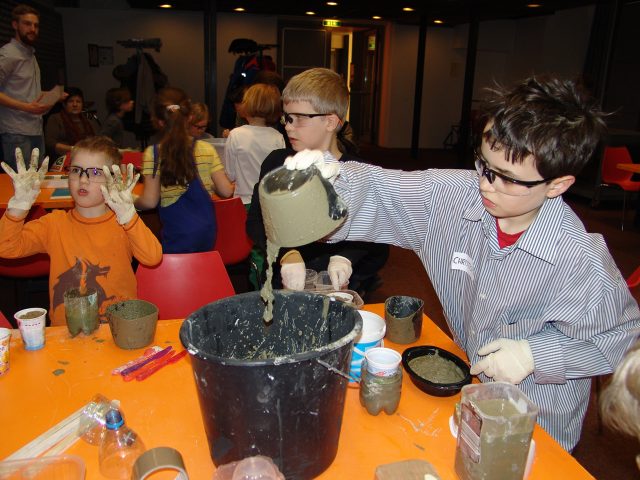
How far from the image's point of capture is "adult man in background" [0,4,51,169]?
4.36 meters

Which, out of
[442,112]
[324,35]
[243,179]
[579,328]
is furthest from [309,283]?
[442,112]

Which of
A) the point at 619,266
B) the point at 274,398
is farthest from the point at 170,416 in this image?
the point at 619,266

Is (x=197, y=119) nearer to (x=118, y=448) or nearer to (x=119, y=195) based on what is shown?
(x=119, y=195)

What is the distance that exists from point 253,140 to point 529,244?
2379mm

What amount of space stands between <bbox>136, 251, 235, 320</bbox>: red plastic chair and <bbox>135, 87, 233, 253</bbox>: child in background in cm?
81

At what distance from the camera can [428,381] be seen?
4.29 feet

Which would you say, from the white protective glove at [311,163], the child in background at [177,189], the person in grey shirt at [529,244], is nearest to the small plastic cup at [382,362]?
the person in grey shirt at [529,244]

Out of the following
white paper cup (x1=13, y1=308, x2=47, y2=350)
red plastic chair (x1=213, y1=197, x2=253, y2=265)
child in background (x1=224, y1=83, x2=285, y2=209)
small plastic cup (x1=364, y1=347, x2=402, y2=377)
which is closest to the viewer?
small plastic cup (x1=364, y1=347, x2=402, y2=377)

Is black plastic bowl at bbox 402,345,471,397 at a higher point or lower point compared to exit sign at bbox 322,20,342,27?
A: lower

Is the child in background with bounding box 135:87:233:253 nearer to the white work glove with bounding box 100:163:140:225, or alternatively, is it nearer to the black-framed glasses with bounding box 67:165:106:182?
the black-framed glasses with bounding box 67:165:106:182

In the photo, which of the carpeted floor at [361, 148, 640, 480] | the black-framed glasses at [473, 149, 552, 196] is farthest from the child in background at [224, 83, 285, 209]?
the black-framed glasses at [473, 149, 552, 196]

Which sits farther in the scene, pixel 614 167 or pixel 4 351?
pixel 614 167

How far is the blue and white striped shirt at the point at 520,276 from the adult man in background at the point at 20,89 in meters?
3.97

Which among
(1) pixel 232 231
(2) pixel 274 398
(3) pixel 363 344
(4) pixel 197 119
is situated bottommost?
(1) pixel 232 231
